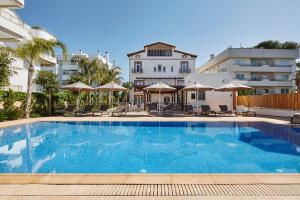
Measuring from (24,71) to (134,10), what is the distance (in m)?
16.5

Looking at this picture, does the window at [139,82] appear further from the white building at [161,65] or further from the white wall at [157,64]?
the white wall at [157,64]

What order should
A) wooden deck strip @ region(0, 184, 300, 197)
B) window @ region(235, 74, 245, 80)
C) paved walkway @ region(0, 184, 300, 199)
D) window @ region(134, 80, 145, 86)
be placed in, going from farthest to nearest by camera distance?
window @ region(235, 74, 245, 80), window @ region(134, 80, 145, 86), wooden deck strip @ region(0, 184, 300, 197), paved walkway @ region(0, 184, 300, 199)

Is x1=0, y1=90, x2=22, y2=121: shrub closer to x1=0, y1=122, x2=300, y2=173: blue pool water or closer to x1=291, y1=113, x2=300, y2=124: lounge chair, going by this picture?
x1=0, y1=122, x2=300, y2=173: blue pool water

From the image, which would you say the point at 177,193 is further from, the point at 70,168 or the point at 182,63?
the point at 182,63

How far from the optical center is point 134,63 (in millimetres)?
41781

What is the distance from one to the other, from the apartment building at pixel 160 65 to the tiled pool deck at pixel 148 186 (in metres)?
36.7

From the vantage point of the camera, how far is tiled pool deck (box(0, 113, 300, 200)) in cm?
400

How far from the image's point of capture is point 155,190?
4.23 metres

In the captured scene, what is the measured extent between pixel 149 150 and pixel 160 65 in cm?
3404

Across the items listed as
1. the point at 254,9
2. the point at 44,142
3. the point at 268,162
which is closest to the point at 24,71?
the point at 44,142

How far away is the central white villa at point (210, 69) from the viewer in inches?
1019

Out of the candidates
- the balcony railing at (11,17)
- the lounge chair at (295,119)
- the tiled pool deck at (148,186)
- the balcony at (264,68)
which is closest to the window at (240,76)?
the balcony at (264,68)

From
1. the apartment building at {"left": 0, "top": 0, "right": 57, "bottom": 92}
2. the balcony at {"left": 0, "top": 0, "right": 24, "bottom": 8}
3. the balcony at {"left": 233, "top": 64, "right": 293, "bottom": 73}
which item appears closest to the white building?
the balcony at {"left": 233, "top": 64, "right": 293, "bottom": 73}

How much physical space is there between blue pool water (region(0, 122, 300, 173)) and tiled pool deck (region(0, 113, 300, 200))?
130 cm
